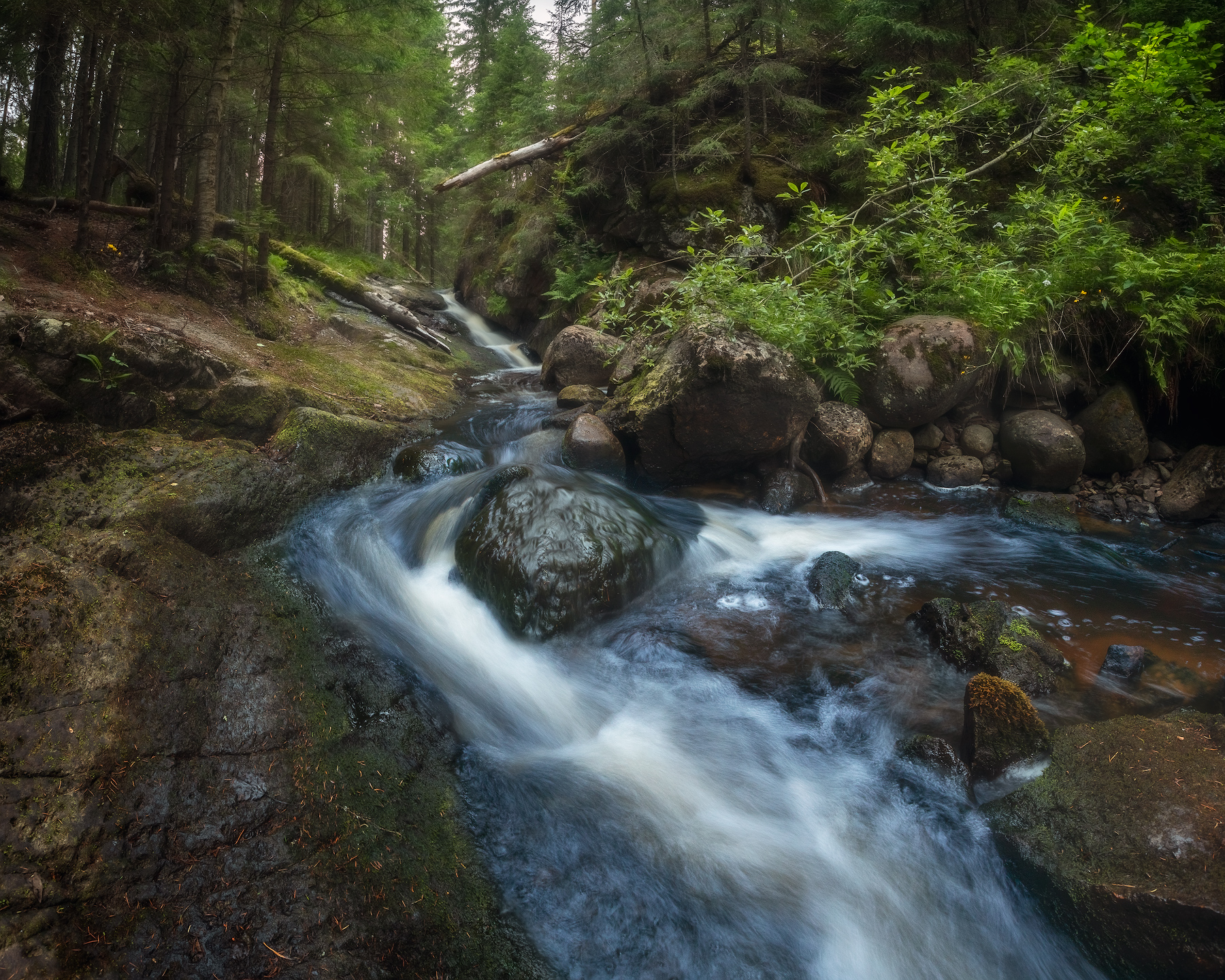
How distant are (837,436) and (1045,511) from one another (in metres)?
2.47

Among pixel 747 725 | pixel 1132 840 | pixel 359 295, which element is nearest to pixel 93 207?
pixel 359 295

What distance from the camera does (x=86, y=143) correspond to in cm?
616

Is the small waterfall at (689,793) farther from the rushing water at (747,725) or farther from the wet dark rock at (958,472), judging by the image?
the wet dark rock at (958,472)

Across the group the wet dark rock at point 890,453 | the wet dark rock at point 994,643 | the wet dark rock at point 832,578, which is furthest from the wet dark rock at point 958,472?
the wet dark rock at point 994,643

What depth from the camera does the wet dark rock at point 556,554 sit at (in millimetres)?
4816

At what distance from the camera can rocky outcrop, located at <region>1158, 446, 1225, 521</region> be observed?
6555 mm

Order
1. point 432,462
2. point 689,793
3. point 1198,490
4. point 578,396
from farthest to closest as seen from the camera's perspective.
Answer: point 578,396 → point 432,462 → point 1198,490 → point 689,793

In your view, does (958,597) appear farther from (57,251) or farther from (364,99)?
(364,99)

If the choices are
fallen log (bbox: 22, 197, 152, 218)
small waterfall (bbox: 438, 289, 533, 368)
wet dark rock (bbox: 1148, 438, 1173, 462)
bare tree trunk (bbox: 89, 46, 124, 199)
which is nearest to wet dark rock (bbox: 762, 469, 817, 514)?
wet dark rock (bbox: 1148, 438, 1173, 462)

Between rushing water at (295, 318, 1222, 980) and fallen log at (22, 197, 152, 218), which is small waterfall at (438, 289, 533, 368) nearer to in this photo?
fallen log at (22, 197, 152, 218)

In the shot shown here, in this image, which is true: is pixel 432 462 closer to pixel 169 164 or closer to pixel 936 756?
pixel 169 164

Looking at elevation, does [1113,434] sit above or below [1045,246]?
below

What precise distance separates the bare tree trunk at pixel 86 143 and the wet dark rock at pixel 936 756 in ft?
30.2

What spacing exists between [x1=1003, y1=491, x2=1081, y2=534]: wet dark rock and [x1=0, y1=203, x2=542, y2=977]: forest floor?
22.3 feet
